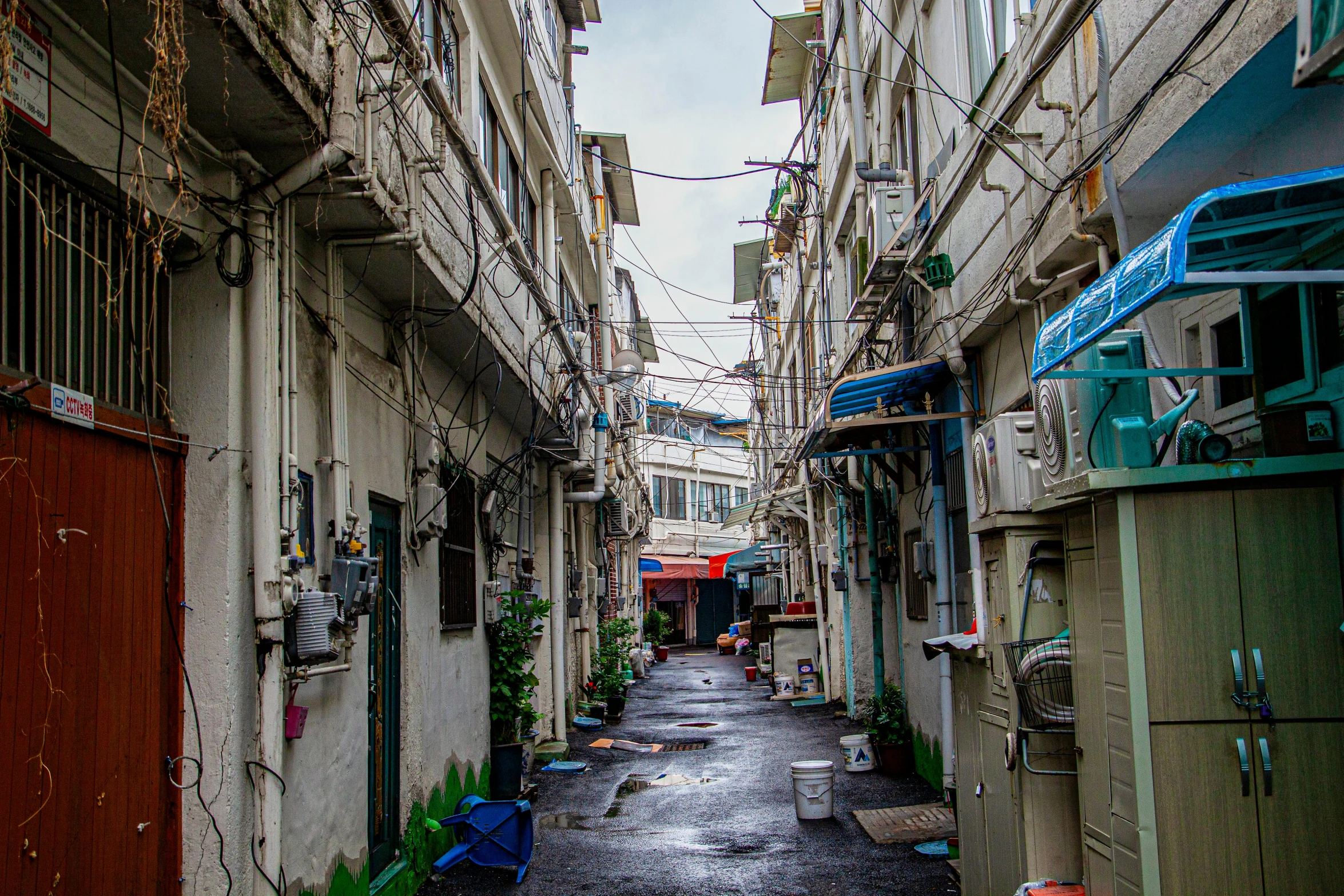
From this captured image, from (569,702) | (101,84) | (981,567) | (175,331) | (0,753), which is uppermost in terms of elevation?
(101,84)

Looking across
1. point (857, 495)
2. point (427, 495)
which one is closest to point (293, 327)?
point (427, 495)

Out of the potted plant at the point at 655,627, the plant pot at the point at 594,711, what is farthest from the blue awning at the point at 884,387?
the potted plant at the point at 655,627

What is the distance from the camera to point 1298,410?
13.1ft

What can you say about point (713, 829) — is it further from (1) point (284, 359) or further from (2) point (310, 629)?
(1) point (284, 359)

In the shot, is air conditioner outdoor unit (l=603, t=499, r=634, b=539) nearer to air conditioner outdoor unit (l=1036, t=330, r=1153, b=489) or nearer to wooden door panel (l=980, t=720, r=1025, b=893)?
wooden door panel (l=980, t=720, r=1025, b=893)

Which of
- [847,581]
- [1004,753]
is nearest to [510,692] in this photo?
[1004,753]

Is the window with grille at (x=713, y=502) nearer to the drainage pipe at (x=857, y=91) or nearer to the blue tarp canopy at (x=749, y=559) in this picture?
the blue tarp canopy at (x=749, y=559)

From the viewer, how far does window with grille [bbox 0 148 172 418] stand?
11.1 feet

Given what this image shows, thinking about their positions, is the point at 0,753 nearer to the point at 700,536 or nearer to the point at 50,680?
the point at 50,680

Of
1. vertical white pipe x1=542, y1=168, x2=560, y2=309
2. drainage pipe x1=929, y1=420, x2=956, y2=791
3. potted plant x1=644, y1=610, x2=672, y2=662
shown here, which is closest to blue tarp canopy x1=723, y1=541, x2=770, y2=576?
potted plant x1=644, y1=610, x2=672, y2=662

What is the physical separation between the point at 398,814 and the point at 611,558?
1842 cm

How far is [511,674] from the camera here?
10.6 metres

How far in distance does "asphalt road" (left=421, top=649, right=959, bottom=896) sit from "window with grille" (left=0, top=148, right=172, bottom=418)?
4.64 m

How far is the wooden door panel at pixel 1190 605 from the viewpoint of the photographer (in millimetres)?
3857
